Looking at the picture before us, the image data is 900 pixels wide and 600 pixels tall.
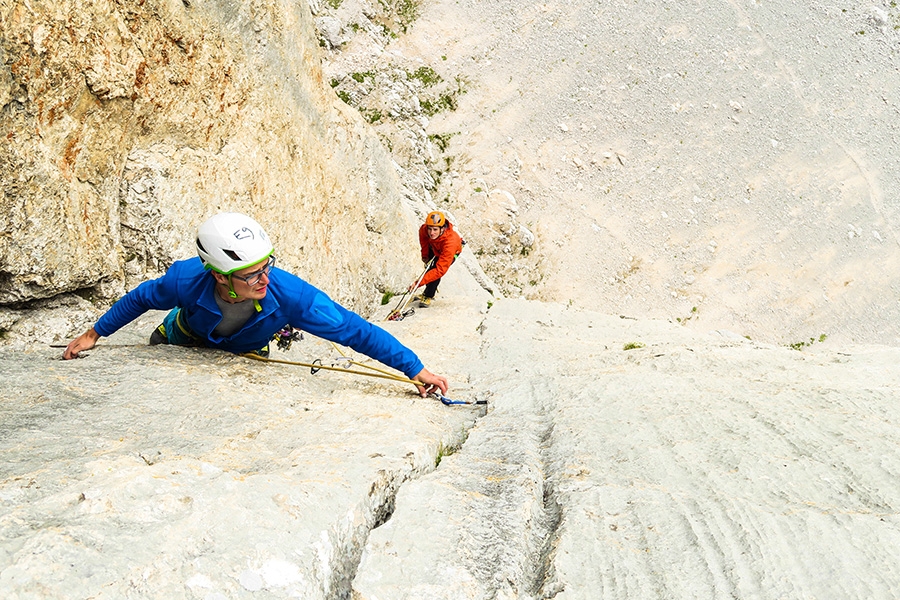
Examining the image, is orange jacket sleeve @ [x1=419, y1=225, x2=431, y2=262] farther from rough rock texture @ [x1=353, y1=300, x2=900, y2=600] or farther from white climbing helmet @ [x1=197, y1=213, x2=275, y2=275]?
white climbing helmet @ [x1=197, y1=213, x2=275, y2=275]

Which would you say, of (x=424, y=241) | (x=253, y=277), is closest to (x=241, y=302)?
(x=253, y=277)

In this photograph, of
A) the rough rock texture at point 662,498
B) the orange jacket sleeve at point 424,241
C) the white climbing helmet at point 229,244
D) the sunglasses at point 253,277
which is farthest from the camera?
the orange jacket sleeve at point 424,241

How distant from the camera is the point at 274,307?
5.24m

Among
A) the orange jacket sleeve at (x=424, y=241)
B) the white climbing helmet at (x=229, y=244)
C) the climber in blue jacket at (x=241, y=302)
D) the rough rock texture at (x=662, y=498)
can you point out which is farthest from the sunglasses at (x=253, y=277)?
the orange jacket sleeve at (x=424, y=241)

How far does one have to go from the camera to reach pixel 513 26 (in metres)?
32.6

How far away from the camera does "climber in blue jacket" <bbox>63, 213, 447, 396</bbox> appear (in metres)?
4.65

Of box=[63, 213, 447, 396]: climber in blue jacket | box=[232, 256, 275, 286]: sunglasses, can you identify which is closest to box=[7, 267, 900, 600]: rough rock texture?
box=[63, 213, 447, 396]: climber in blue jacket

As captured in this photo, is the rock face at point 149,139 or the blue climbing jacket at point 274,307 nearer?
the blue climbing jacket at point 274,307

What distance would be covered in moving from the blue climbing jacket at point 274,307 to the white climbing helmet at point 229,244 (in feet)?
1.75

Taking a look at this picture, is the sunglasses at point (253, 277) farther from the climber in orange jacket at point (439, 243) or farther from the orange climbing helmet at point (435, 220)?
the orange climbing helmet at point (435, 220)

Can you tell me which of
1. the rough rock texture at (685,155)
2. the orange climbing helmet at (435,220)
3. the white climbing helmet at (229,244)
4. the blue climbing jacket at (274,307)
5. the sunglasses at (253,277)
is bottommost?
the blue climbing jacket at (274,307)

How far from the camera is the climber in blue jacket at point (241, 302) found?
15.3ft

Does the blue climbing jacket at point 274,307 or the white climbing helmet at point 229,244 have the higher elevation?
the white climbing helmet at point 229,244

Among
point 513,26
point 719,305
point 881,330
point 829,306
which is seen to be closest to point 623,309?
point 719,305
